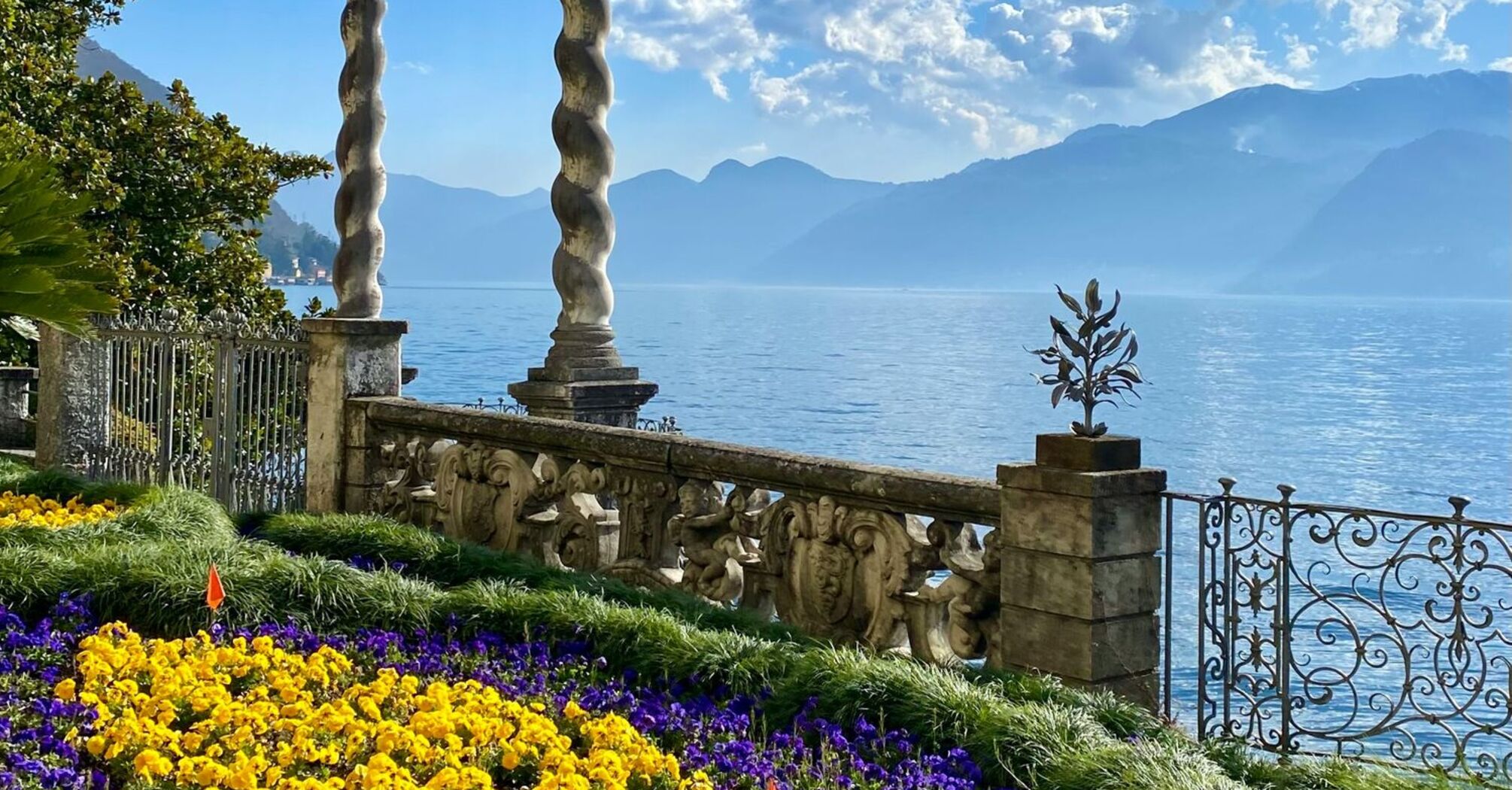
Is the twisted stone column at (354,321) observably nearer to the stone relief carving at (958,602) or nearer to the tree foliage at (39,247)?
the tree foliage at (39,247)

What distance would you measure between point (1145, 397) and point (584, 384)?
7897cm

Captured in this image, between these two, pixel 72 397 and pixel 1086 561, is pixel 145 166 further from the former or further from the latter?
pixel 1086 561

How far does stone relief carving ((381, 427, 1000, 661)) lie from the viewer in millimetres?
6574

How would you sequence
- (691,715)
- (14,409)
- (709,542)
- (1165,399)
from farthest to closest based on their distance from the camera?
(1165,399)
(14,409)
(709,542)
(691,715)

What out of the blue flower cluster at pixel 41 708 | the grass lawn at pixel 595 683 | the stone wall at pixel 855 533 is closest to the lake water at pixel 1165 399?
the stone wall at pixel 855 533

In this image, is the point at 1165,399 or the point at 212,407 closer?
the point at 212,407

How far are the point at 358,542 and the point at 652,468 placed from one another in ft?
5.90

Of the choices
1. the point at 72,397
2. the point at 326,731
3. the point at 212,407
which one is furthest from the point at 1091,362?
the point at 72,397

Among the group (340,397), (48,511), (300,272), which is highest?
(300,272)

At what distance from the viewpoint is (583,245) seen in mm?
10602

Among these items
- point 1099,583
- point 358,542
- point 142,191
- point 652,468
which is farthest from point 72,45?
point 1099,583

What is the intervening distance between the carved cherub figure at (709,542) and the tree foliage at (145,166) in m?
10.8

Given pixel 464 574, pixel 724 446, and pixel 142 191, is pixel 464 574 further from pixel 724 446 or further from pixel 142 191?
pixel 142 191

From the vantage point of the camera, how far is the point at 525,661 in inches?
239
